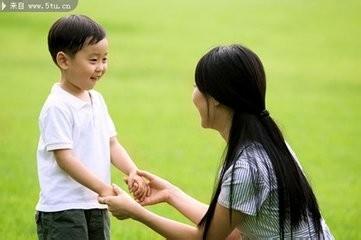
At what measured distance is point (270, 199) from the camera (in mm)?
1774

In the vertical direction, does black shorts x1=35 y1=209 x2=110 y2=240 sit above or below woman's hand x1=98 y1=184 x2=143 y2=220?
below

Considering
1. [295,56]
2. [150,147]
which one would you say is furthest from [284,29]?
[150,147]

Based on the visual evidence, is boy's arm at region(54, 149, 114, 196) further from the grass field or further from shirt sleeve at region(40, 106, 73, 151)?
the grass field

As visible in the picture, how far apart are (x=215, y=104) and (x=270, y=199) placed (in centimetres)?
26

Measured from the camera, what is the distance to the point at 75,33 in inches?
81.1

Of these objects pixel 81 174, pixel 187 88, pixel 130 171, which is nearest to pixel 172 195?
pixel 130 171

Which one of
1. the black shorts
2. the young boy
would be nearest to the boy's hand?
the young boy

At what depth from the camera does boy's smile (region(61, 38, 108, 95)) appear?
81.4 inches

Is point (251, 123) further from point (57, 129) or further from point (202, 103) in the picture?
point (57, 129)

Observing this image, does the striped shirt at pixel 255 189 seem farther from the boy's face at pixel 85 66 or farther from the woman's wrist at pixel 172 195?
the boy's face at pixel 85 66

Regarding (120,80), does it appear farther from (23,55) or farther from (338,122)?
(338,122)

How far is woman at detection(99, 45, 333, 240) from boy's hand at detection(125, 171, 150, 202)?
12.0 inches

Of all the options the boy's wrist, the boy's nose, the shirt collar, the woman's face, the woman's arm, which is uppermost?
the boy's nose

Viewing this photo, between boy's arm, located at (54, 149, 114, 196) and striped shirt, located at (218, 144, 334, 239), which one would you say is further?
boy's arm, located at (54, 149, 114, 196)
